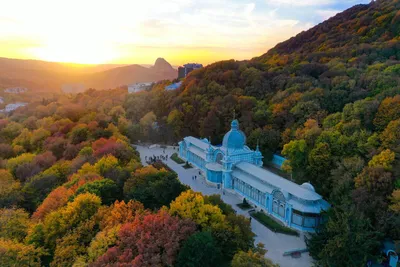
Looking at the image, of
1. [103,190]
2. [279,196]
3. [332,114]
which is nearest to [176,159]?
[103,190]

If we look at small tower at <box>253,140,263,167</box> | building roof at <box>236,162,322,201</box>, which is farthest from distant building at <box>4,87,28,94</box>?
building roof at <box>236,162,322,201</box>

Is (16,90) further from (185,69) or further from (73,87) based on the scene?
(185,69)

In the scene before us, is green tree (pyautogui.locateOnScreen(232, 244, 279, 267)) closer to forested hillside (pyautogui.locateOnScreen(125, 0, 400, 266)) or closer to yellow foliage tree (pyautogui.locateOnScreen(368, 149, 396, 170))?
forested hillside (pyautogui.locateOnScreen(125, 0, 400, 266))

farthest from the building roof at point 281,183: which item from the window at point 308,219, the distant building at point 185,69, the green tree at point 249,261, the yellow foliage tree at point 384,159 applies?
the distant building at point 185,69

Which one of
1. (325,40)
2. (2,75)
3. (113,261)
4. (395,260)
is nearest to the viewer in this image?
(113,261)

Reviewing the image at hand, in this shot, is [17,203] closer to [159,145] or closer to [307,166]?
[159,145]

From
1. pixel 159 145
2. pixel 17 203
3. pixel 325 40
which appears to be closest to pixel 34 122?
pixel 159 145

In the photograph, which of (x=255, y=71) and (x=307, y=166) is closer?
(x=307, y=166)
